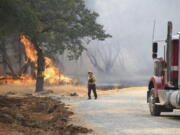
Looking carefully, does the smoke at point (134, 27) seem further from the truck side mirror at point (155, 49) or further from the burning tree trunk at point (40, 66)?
the truck side mirror at point (155, 49)

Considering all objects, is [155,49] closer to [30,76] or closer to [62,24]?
[62,24]

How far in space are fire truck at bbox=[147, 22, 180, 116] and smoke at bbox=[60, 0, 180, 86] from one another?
5691 cm

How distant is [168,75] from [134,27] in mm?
69754

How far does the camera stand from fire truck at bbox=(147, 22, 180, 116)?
18422 millimetres

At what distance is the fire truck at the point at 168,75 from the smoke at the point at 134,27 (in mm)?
56905

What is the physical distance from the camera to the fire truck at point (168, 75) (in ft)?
60.4

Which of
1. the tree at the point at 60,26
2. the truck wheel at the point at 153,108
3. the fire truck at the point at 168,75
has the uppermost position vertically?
the tree at the point at 60,26

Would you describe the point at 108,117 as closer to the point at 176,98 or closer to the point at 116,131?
the point at 176,98

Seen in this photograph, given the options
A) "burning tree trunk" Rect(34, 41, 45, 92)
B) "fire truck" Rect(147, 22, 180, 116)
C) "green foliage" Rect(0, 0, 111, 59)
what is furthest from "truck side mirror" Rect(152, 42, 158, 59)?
"burning tree trunk" Rect(34, 41, 45, 92)

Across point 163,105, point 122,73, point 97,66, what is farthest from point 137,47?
point 163,105

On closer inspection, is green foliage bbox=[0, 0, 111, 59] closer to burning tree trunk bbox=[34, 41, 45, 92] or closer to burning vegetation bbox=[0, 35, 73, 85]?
burning tree trunk bbox=[34, 41, 45, 92]

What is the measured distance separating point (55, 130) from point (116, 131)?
1564 mm

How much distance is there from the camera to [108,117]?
63.5ft

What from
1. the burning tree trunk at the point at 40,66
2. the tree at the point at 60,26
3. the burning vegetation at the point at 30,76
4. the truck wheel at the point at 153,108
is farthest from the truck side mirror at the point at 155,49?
the burning vegetation at the point at 30,76
